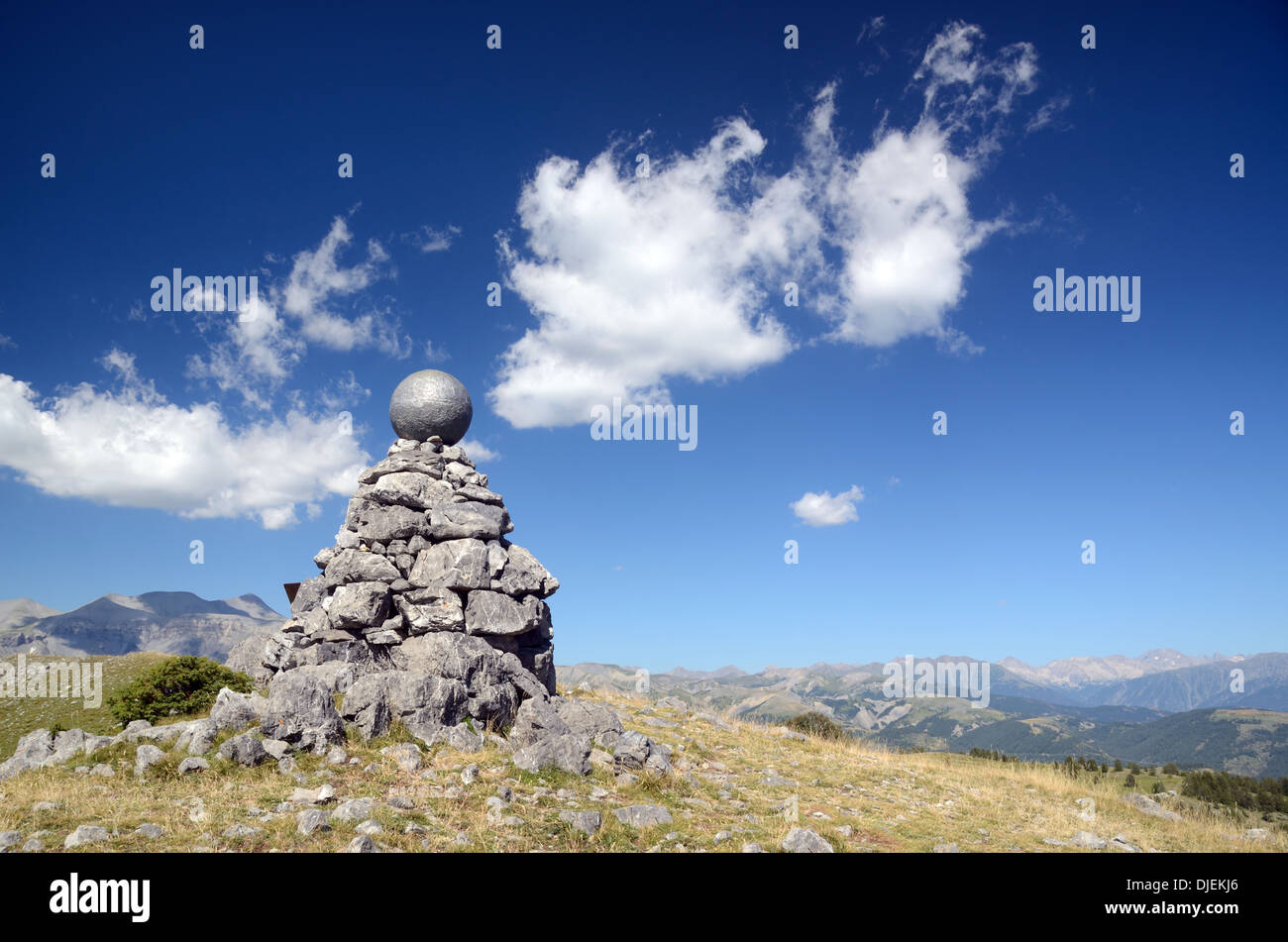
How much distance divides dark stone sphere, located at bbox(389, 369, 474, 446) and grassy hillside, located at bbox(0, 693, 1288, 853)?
1517 cm

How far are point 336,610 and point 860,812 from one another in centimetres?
1962

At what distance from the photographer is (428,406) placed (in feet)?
99.8

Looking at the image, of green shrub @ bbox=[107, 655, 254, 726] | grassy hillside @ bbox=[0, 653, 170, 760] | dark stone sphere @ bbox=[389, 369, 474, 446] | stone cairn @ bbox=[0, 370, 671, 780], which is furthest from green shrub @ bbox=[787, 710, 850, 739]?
grassy hillside @ bbox=[0, 653, 170, 760]

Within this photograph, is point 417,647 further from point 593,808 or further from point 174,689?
point 593,808

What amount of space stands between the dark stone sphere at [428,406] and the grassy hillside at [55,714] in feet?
51.7

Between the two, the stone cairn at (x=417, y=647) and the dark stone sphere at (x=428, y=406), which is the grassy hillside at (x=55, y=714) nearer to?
the stone cairn at (x=417, y=647)

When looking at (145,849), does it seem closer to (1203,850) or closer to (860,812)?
(860,812)

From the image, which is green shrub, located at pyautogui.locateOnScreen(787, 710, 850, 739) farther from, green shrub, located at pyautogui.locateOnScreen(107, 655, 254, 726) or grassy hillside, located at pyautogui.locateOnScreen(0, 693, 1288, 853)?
green shrub, located at pyautogui.locateOnScreen(107, 655, 254, 726)

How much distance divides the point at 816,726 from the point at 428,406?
29.2m

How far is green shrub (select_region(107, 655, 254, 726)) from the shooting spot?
2414 centimetres

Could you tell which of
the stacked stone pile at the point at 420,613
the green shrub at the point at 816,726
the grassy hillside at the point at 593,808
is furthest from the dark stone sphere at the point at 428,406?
the green shrub at the point at 816,726

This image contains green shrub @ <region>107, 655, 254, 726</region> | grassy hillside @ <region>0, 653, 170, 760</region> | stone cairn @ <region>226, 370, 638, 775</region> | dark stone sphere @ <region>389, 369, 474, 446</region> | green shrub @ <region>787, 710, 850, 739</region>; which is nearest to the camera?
stone cairn @ <region>226, 370, 638, 775</region>

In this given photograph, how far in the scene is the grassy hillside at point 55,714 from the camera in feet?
95.3

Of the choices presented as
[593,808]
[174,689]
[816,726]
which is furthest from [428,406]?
[816,726]
